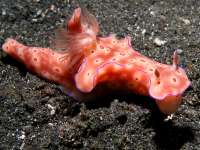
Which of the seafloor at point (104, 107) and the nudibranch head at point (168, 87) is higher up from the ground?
the nudibranch head at point (168, 87)

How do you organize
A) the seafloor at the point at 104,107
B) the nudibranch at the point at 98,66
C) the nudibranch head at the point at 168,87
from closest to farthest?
the nudibranch head at the point at 168,87, the nudibranch at the point at 98,66, the seafloor at the point at 104,107

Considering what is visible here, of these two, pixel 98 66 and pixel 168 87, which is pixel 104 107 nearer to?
pixel 98 66

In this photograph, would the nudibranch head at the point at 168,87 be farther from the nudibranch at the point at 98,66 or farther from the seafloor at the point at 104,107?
the seafloor at the point at 104,107

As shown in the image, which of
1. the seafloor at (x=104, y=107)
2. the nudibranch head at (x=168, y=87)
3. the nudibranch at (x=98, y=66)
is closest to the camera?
the nudibranch head at (x=168, y=87)

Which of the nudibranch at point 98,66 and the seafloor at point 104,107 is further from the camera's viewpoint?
the seafloor at point 104,107

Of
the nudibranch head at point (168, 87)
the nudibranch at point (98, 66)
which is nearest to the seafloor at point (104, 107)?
the nudibranch at point (98, 66)

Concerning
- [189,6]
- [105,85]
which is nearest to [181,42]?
[189,6]

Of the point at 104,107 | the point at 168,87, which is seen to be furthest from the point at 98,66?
the point at 168,87
